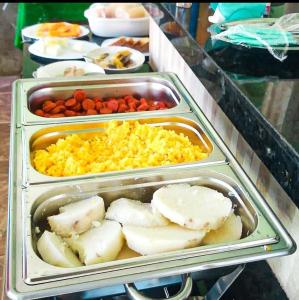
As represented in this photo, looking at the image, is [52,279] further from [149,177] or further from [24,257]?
[149,177]

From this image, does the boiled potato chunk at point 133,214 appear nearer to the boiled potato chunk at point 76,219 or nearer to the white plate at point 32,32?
the boiled potato chunk at point 76,219

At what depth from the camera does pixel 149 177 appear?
956mm

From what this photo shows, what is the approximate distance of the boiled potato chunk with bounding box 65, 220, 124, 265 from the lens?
2.53ft

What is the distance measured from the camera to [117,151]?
112 cm

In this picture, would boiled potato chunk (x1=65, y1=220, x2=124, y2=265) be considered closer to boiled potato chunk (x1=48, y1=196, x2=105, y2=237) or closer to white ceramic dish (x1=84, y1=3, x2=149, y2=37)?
boiled potato chunk (x1=48, y1=196, x2=105, y2=237)

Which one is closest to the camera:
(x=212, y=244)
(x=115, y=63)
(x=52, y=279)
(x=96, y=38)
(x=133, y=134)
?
(x=52, y=279)

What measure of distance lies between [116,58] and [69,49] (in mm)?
309

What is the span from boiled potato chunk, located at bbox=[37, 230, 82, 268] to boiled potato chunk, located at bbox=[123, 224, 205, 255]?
0.12 metres

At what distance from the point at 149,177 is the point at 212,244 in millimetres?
243

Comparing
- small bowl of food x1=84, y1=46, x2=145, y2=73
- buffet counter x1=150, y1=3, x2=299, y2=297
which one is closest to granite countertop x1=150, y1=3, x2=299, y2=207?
buffet counter x1=150, y1=3, x2=299, y2=297

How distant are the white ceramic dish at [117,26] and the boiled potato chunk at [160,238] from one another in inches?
65.9

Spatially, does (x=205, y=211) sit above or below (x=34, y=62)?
above

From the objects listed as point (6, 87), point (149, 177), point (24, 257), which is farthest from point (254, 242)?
point (6, 87)

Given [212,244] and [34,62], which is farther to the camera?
[34,62]
